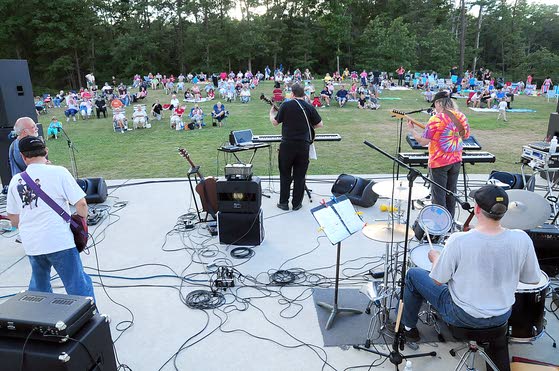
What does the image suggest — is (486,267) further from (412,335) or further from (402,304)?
(412,335)

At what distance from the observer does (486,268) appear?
2906mm

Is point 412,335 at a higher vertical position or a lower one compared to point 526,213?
lower

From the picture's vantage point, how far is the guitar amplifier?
15.8 ft

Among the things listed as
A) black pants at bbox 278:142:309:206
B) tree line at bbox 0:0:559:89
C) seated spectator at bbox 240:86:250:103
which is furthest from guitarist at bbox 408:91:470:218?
tree line at bbox 0:0:559:89

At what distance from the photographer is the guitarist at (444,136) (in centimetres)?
553

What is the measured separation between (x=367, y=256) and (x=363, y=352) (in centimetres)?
202

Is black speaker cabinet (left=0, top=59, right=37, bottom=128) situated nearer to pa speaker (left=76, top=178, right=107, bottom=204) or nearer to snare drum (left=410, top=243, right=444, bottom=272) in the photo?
pa speaker (left=76, top=178, right=107, bottom=204)

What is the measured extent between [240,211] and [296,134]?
5.50 ft

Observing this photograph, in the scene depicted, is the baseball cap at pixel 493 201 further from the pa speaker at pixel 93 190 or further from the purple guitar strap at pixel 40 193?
the pa speaker at pixel 93 190

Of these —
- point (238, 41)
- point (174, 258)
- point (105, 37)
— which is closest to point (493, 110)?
point (174, 258)

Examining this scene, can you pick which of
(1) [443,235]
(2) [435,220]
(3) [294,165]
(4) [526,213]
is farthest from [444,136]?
Result: (3) [294,165]

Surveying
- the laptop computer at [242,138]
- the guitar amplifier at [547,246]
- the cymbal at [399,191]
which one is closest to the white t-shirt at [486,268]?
the cymbal at [399,191]

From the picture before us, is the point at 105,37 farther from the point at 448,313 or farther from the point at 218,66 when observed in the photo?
the point at 448,313

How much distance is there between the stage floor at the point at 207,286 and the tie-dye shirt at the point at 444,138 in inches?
58.5
